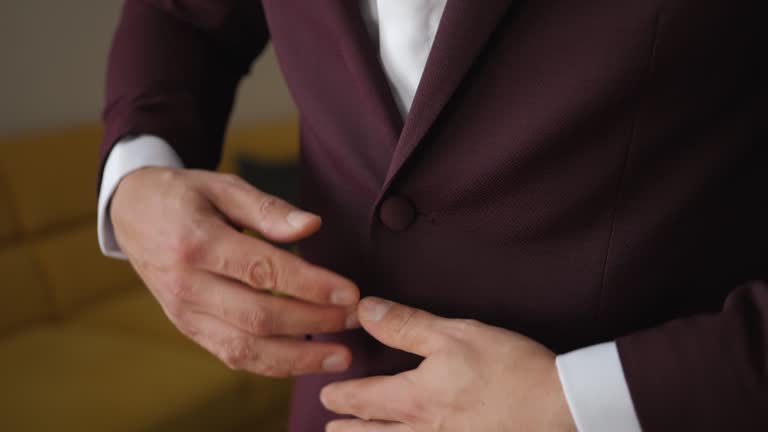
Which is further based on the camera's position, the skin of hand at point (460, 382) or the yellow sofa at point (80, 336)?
the yellow sofa at point (80, 336)

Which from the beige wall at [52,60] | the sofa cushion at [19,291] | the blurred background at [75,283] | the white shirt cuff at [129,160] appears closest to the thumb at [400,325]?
the white shirt cuff at [129,160]

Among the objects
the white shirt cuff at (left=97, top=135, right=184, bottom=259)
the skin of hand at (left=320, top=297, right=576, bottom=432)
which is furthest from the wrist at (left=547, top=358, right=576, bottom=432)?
the white shirt cuff at (left=97, top=135, right=184, bottom=259)

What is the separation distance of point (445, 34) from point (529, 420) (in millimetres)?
312

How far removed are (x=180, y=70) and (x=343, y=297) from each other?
396mm

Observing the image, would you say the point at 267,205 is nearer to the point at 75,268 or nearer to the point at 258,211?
the point at 258,211

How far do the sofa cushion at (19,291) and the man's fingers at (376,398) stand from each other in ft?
6.91

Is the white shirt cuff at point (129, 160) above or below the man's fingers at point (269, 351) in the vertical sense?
above

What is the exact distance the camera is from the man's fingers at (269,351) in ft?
2.15

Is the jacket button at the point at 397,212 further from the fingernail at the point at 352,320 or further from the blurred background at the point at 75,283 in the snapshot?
the blurred background at the point at 75,283

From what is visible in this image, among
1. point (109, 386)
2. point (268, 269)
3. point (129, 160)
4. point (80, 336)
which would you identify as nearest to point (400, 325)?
point (268, 269)

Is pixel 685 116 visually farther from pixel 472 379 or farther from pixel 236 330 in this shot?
pixel 236 330

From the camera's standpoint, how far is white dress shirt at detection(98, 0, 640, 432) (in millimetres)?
523

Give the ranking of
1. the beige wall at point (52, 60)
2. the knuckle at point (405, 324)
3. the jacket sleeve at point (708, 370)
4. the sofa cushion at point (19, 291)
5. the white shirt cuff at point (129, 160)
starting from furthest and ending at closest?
the beige wall at point (52, 60) → the sofa cushion at point (19, 291) → the white shirt cuff at point (129, 160) → the knuckle at point (405, 324) → the jacket sleeve at point (708, 370)

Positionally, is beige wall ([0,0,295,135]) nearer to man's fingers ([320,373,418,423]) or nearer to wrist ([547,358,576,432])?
man's fingers ([320,373,418,423])
